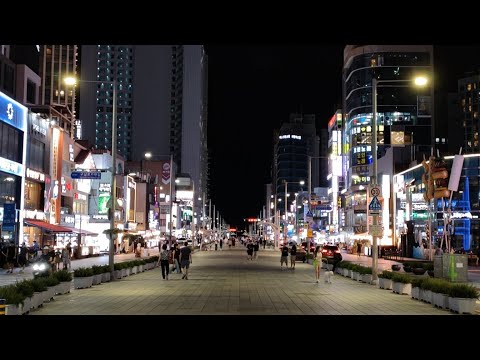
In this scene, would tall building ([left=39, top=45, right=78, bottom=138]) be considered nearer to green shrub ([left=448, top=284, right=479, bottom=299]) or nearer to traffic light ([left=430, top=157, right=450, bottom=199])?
traffic light ([left=430, top=157, right=450, bottom=199])

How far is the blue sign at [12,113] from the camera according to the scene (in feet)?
165

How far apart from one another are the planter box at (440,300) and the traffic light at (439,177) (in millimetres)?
14492

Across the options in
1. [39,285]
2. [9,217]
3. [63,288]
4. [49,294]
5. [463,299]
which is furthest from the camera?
[9,217]

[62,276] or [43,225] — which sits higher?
[43,225]

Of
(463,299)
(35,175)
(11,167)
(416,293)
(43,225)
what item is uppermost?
(11,167)

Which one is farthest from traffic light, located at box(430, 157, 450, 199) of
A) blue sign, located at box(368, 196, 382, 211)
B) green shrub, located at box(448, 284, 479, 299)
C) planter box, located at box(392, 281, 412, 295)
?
green shrub, located at box(448, 284, 479, 299)

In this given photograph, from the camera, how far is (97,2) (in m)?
11.7

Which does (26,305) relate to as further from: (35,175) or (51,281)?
(35,175)

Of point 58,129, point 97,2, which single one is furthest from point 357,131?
point 97,2

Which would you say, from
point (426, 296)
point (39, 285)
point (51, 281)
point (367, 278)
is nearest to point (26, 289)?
point (39, 285)

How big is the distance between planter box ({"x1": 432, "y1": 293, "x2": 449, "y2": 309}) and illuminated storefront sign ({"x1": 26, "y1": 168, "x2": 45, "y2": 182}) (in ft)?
133

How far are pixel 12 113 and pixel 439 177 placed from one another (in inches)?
1247

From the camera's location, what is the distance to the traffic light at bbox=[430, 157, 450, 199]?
120 feet

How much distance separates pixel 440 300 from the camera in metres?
22.3
